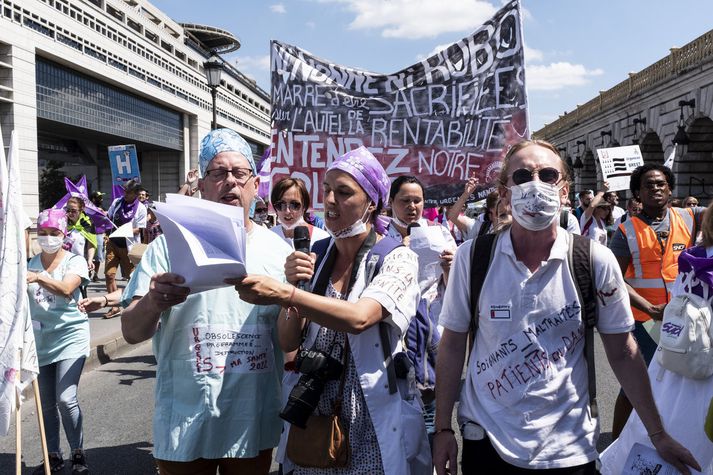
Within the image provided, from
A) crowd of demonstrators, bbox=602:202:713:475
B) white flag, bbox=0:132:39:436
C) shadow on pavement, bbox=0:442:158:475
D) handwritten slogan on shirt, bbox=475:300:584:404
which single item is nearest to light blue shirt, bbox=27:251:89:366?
shadow on pavement, bbox=0:442:158:475

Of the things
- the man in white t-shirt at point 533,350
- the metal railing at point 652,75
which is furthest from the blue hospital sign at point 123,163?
the metal railing at point 652,75

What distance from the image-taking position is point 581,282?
7.11 feet

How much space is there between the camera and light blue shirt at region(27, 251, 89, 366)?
4.40 metres

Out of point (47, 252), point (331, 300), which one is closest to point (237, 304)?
point (331, 300)

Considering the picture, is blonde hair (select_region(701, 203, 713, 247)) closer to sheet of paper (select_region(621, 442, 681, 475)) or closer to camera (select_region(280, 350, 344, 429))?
sheet of paper (select_region(621, 442, 681, 475))

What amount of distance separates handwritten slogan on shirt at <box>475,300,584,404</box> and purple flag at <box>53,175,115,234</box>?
11052 mm

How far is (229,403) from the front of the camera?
2434 mm

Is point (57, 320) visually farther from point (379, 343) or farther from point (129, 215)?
point (129, 215)

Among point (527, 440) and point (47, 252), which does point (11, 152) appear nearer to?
point (47, 252)

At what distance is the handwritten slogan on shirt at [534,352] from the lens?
2117mm

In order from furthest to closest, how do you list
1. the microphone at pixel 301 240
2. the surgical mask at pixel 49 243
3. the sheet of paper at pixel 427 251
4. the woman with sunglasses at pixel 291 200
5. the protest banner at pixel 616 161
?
the protest banner at pixel 616 161, the woman with sunglasses at pixel 291 200, the surgical mask at pixel 49 243, the sheet of paper at pixel 427 251, the microphone at pixel 301 240

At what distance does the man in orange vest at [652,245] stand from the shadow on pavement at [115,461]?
3.68m

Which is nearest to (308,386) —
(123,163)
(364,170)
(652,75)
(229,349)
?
(229,349)

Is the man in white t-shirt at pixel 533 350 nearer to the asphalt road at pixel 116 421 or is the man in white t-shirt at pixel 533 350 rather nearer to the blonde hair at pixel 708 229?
the blonde hair at pixel 708 229
